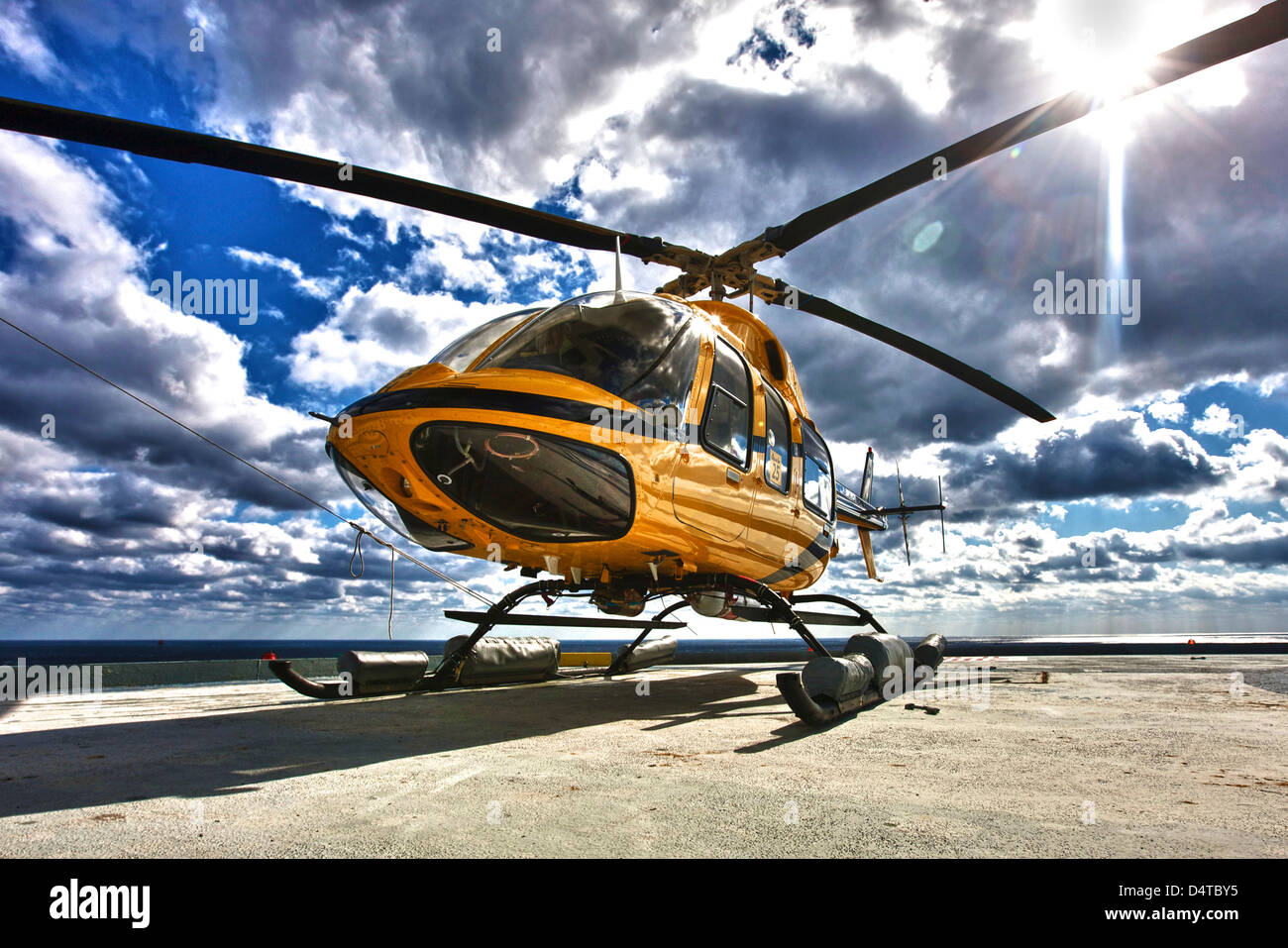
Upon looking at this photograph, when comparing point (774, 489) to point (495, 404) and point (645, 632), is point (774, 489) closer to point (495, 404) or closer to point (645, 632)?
point (645, 632)

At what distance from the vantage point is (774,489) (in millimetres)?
8273

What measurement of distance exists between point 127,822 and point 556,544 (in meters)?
4.47

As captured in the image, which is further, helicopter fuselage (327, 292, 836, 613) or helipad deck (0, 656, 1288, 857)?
helicopter fuselage (327, 292, 836, 613)

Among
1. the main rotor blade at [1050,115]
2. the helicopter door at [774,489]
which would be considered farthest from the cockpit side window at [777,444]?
the main rotor blade at [1050,115]

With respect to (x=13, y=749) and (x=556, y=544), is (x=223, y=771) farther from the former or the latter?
(x=556, y=544)

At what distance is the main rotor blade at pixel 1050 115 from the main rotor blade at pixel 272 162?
3.21 m

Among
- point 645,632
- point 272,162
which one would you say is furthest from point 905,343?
point 272,162

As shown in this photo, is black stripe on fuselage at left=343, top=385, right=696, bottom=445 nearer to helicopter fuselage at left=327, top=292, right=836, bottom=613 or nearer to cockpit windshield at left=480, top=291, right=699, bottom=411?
helicopter fuselage at left=327, top=292, right=836, bottom=613

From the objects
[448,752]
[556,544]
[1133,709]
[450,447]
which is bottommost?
[1133,709]

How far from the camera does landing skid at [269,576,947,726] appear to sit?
241 inches

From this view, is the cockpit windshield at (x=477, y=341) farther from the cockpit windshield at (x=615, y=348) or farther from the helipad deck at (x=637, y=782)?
the helipad deck at (x=637, y=782)

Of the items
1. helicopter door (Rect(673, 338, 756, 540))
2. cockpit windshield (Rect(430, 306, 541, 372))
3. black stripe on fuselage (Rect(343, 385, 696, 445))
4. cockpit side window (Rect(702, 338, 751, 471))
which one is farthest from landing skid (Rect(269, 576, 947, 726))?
cockpit windshield (Rect(430, 306, 541, 372))

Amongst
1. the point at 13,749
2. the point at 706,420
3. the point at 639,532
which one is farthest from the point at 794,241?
the point at 13,749
